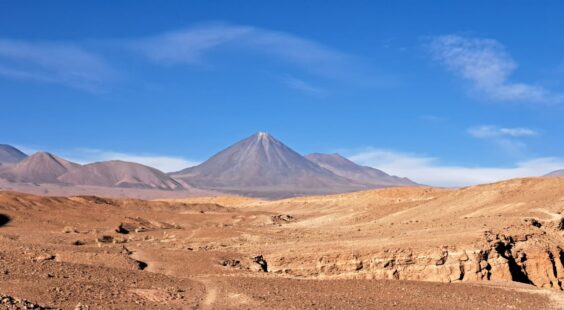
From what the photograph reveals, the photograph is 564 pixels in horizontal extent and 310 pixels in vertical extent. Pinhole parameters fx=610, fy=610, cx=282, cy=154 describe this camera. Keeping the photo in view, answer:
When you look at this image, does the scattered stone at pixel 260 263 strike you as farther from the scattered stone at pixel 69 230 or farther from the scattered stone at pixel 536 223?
the scattered stone at pixel 69 230

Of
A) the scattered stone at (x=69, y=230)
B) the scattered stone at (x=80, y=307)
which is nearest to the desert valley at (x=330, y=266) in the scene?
the scattered stone at (x=80, y=307)

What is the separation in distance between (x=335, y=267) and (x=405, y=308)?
801cm

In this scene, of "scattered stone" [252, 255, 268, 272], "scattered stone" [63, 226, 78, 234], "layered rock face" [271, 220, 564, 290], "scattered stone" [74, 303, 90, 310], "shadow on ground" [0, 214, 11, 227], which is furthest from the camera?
"shadow on ground" [0, 214, 11, 227]

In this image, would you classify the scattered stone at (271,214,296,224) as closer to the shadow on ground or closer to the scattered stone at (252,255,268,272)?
the shadow on ground

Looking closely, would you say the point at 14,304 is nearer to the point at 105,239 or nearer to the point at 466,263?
the point at 466,263

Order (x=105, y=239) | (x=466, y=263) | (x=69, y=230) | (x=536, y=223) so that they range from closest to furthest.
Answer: (x=466, y=263) < (x=536, y=223) < (x=105, y=239) < (x=69, y=230)

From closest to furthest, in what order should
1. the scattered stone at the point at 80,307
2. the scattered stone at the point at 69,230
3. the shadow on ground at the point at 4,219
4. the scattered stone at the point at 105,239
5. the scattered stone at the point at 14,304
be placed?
the scattered stone at the point at 14,304 < the scattered stone at the point at 80,307 < the scattered stone at the point at 105,239 < the scattered stone at the point at 69,230 < the shadow on ground at the point at 4,219

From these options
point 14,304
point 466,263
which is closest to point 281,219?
point 466,263

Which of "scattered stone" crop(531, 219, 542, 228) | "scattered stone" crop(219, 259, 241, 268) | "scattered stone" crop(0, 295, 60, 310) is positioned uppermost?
"scattered stone" crop(531, 219, 542, 228)

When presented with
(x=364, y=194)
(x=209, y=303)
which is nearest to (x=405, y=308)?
(x=209, y=303)

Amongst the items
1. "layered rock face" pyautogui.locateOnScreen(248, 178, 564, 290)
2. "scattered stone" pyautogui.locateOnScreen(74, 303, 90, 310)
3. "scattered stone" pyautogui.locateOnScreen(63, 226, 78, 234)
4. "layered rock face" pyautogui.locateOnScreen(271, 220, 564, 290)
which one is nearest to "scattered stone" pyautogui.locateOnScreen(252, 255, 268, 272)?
"layered rock face" pyautogui.locateOnScreen(248, 178, 564, 290)

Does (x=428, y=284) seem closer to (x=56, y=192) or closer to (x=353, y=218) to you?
(x=353, y=218)

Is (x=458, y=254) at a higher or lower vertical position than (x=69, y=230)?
higher

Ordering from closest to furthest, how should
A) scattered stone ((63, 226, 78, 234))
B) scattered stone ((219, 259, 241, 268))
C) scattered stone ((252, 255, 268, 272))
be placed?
scattered stone ((219, 259, 241, 268)), scattered stone ((252, 255, 268, 272)), scattered stone ((63, 226, 78, 234))
